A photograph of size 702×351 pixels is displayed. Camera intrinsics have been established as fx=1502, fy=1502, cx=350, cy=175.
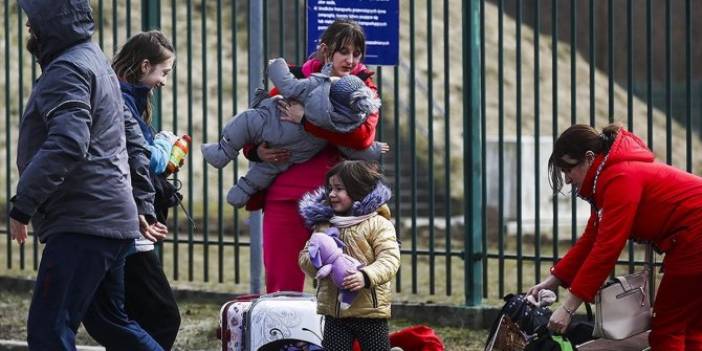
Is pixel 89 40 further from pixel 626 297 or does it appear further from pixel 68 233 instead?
pixel 626 297

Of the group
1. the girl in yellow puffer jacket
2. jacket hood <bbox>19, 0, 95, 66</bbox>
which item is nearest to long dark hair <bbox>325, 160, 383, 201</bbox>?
the girl in yellow puffer jacket

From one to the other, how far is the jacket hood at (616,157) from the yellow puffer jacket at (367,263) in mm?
823

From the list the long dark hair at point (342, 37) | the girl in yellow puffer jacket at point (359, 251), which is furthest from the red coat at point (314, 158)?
the girl in yellow puffer jacket at point (359, 251)

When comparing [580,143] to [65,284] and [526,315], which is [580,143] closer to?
[526,315]

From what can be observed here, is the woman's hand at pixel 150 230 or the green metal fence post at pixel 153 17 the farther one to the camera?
the green metal fence post at pixel 153 17

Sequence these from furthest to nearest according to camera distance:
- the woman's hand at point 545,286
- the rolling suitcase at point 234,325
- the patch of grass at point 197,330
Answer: the patch of grass at point 197,330 < the rolling suitcase at point 234,325 < the woman's hand at point 545,286

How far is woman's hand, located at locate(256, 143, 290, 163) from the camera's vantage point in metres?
6.89

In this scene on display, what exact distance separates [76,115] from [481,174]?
398 centimetres

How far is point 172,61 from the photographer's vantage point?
683cm

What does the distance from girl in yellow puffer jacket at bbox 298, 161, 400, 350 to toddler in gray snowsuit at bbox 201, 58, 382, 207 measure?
1.48ft

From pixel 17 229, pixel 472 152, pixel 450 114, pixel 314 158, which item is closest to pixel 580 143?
pixel 314 158

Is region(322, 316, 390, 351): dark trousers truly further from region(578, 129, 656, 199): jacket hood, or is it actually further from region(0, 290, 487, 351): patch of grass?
Result: region(0, 290, 487, 351): patch of grass

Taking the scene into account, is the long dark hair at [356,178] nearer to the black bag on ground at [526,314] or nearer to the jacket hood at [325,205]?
the jacket hood at [325,205]

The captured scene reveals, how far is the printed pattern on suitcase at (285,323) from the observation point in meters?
6.51
